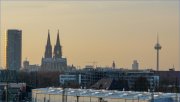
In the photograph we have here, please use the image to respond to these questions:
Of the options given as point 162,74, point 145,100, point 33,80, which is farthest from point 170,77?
point 145,100

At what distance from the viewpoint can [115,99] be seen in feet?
156

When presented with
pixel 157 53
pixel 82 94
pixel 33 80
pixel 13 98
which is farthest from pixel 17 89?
pixel 157 53

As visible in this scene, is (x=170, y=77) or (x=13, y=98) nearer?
(x=13, y=98)

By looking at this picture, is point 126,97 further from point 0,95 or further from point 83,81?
point 83,81

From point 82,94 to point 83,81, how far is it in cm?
7909

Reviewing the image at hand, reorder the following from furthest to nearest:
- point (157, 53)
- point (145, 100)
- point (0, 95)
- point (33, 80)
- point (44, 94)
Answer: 1. point (157, 53)
2. point (33, 80)
3. point (0, 95)
4. point (44, 94)
5. point (145, 100)

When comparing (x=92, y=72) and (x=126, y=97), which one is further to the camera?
(x=92, y=72)

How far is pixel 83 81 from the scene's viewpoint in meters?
131

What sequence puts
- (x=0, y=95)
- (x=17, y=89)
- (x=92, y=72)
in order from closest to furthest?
(x=0, y=95)
(x=17, y=89)
(x=92, y=72)

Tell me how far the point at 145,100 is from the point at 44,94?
42.3 ft

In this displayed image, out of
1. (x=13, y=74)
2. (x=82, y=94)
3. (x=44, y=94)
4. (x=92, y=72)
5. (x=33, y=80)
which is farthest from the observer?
(x=92, y=72)

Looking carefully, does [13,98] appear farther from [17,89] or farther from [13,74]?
[13,74]

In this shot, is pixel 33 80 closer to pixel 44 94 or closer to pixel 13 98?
pixel 13 98

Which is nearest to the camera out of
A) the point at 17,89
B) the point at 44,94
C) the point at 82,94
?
the point at 82,94
